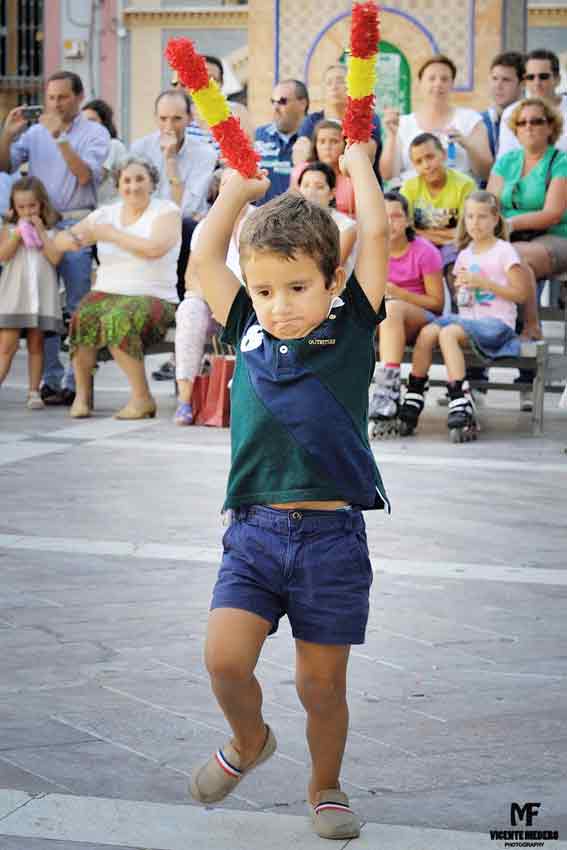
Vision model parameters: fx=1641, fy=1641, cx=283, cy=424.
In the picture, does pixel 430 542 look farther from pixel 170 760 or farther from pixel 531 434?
pixel 531 434

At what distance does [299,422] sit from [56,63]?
110ft

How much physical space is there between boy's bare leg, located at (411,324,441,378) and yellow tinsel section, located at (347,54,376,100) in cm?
611

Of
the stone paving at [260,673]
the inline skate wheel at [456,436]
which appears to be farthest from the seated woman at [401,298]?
the stone paving at [260,673]

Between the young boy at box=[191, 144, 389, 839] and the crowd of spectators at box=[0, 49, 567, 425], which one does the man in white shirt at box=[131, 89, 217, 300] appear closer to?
the crowd of spectators at box=[0, 49, 567, 425]

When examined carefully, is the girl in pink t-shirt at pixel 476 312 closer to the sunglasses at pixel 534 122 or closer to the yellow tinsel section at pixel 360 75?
the sunglasses at pixel 534 122

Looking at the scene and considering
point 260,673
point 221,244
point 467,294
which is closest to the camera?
point 221,244

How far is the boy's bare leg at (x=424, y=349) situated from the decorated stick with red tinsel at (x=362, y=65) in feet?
20.0

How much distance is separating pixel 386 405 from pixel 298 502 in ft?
A: 20.4

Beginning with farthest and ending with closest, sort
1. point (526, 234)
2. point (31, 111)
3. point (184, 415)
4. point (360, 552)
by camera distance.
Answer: point (31, 111), point (526, 234), point (184, 415), point (360, 552)

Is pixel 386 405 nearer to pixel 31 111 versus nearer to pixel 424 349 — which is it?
pixel 424 349

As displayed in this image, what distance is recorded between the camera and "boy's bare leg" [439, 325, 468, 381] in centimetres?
941

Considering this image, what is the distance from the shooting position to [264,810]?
3.29 m

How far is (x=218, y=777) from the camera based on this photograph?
128 inches

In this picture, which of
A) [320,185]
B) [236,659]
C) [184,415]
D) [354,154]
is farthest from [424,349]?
[236,659]
